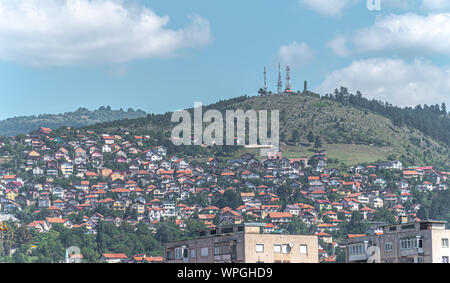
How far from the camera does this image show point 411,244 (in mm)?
54031

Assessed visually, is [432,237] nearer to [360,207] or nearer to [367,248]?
[367,248]

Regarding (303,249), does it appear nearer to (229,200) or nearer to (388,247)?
(388,247)

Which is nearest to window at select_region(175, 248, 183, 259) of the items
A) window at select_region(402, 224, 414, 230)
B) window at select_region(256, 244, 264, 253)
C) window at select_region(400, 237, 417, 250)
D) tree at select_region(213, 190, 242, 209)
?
window at select_region(256, 244, 264, 253)

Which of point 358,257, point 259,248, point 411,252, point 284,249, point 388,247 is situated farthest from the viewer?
point 358,257

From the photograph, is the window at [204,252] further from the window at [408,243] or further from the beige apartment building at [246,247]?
the window at [408,243]

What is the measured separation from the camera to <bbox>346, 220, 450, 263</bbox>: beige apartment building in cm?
5281

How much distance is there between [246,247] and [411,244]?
9.57m

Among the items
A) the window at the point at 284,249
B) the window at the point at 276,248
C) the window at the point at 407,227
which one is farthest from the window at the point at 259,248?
the window at the point at 407,227

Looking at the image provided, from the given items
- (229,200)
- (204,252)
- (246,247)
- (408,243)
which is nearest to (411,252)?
(408,243)

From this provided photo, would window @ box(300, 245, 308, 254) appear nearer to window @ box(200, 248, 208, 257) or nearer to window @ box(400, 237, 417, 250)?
window @ box(200, 248, 208, 257)

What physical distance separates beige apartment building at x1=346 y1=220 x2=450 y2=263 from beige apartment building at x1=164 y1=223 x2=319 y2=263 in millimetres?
4064

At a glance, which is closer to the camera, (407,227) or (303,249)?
(407,227)

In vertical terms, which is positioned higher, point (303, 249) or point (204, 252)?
point (303, 249)
